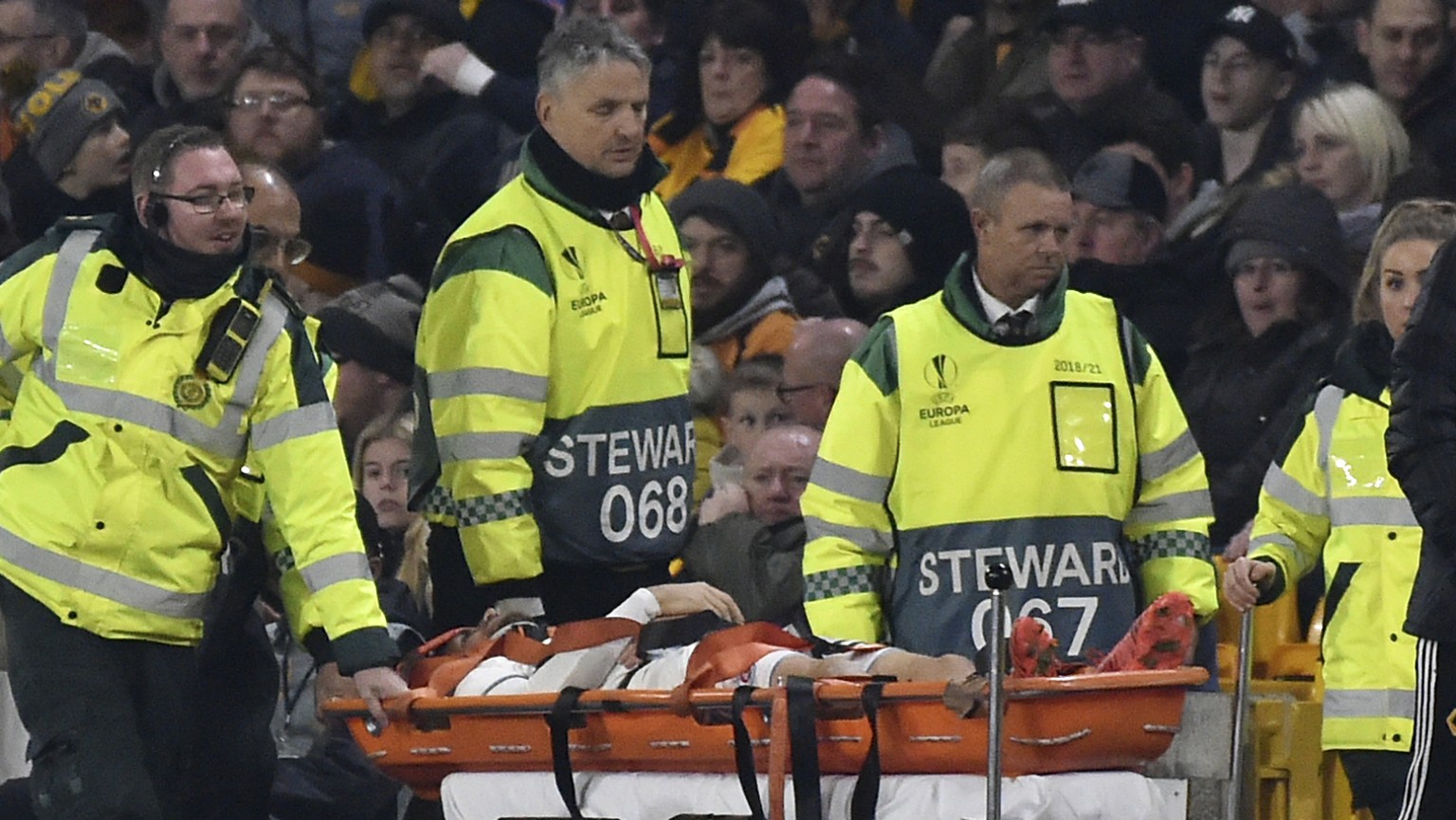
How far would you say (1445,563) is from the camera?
17.8ft

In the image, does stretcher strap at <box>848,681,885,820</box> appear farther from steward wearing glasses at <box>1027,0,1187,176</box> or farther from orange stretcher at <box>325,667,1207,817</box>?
steward wearing glasses at <box>1027,0,1187,176</box>

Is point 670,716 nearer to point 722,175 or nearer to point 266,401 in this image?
point 266,401

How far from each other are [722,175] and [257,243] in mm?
2926

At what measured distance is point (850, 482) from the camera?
6699 mm

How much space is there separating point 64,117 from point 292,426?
3.96 metres

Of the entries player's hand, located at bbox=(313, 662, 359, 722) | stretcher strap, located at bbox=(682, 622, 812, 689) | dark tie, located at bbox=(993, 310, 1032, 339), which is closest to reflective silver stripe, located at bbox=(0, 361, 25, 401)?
player's hand, located at bbox=(313, 662, 359, 722)

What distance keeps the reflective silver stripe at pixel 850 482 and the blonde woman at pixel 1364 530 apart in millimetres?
831

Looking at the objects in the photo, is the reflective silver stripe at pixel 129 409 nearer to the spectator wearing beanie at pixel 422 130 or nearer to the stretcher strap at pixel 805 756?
the stretcher strap at pixel 805 756

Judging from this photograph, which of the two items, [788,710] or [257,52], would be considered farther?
[257,52]

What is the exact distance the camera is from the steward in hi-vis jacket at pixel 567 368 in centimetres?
706

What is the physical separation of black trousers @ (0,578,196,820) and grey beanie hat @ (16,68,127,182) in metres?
3.75

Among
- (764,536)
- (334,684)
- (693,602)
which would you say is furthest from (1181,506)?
(334,684)

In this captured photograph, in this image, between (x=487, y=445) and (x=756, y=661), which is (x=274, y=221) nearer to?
(x=487, y=445)

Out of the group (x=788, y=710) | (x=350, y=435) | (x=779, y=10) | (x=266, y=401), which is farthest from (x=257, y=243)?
(x=779, y=10)
